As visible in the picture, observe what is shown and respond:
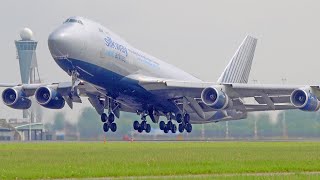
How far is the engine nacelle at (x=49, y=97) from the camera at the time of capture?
68.3m

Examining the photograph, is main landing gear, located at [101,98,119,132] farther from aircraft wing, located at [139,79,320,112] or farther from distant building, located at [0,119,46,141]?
distant building, located at [0,119,46,141]

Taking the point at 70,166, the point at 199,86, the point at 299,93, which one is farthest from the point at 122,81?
the point at 70,166

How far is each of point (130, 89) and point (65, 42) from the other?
878 centimetres

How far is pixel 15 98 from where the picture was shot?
71125 mm

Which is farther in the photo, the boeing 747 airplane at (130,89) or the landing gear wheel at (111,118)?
the landing gear wheel at (111,118)

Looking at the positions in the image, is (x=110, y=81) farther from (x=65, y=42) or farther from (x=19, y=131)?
(x=19, y=131)

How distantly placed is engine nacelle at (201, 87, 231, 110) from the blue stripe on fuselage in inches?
176

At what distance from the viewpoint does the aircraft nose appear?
5759 centimetres

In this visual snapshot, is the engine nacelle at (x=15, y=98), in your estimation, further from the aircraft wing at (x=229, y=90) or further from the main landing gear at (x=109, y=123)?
the aircraft wing at (x=229, y=90)

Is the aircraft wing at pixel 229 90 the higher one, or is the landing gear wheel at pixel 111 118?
the aircraft wing at pixel 229 90

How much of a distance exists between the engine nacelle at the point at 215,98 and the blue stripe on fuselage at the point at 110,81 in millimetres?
4463

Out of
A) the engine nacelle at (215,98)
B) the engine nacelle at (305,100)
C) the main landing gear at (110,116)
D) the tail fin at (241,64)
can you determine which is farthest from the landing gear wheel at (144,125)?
the engine nacelle at (305,100)

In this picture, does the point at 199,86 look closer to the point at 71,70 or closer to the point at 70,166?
the point at 71,70

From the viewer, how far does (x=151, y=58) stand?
226ft
